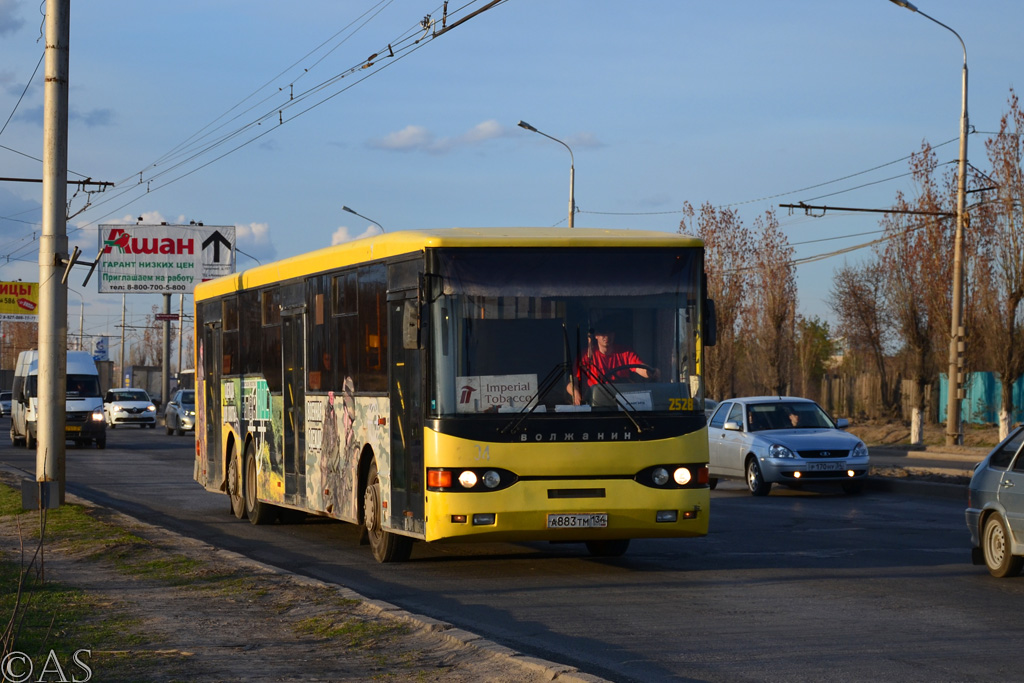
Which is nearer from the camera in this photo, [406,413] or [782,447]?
[406,413]

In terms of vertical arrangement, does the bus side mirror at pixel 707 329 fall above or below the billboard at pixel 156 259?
below

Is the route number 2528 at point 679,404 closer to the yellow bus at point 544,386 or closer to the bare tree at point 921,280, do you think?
the yellow bus at point 544,386

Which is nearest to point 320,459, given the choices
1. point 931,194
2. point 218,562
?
point 218,562

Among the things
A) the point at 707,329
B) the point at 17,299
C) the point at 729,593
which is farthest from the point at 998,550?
the point at 17,299

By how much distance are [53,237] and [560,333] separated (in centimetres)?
827

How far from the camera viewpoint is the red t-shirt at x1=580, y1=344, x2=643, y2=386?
11.6 meters

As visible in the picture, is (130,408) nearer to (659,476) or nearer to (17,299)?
(17,299)

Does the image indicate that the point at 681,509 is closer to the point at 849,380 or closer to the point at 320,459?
the point at 320,459

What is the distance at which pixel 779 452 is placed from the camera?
21.6 meters

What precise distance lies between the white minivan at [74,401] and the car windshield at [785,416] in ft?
77.0

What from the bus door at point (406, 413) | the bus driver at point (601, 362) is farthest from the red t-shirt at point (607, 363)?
the bus door at point (406, 413)

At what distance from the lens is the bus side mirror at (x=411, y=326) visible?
11547mm

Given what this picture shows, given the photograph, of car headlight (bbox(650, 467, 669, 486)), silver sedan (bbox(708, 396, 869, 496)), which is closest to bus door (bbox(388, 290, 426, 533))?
car headlight (bbox(650, 467, 669, 486))

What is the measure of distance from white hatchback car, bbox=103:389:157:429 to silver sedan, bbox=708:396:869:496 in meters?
40.7
